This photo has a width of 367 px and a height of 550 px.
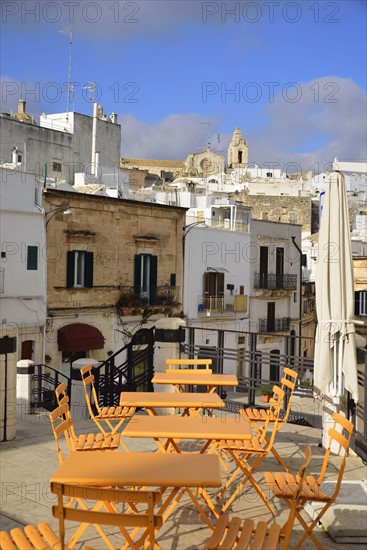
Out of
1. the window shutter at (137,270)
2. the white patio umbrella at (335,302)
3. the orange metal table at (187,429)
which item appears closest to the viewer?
the orange metal table at (187,429)

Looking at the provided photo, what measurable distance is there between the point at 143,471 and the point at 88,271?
22.7 metres

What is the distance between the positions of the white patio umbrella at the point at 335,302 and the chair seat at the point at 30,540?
183 inches

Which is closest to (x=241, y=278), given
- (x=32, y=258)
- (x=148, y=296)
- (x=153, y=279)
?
(x=153, y=279)

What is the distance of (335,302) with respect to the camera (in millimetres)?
7895

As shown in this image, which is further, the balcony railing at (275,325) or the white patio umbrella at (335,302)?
the balcony railing at (275,325)

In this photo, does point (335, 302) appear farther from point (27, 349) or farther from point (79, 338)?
point (79, 338)

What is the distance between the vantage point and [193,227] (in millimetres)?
31516

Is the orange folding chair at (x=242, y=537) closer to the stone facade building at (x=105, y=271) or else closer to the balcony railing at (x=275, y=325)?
the stone facade building at (x=105, y=271)

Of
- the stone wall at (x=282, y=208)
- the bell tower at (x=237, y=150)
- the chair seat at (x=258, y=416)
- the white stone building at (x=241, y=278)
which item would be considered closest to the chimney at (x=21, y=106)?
the white stone building at (x=241, y=278)

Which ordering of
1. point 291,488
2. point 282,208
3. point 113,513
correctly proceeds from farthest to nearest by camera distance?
point 282,208
point 291,488
point 113,513

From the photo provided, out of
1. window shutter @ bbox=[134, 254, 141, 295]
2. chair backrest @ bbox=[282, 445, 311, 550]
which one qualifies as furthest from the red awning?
chair backrest @ bbox=[282, 445, 311, 550]

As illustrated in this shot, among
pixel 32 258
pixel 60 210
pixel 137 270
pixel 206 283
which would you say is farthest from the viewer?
pixel 206 283

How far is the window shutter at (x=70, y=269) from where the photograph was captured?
2567 centimetres

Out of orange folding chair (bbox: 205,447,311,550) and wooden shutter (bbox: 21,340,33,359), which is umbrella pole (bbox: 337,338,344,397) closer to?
orange folding chair (bbox: 205,447,311,550)
